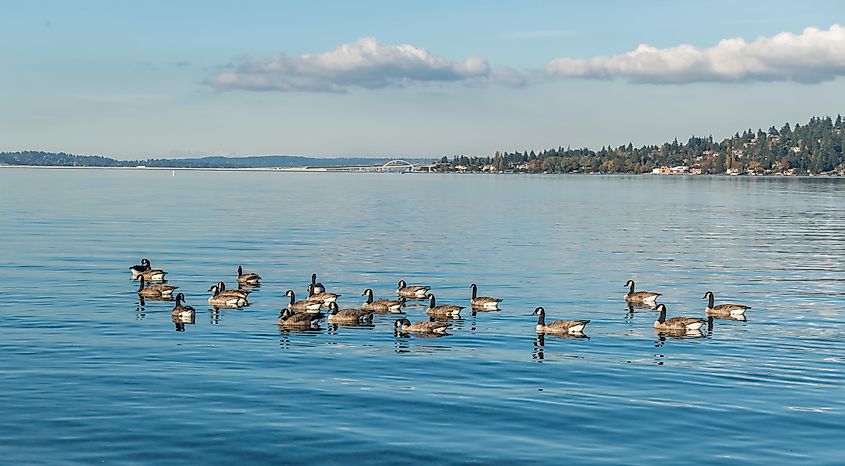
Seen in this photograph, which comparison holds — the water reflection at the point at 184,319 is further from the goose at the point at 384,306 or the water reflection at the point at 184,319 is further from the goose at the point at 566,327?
the goose at the point at 566,327

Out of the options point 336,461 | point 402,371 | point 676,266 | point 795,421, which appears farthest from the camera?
point 676,266

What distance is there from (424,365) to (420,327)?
5983mm

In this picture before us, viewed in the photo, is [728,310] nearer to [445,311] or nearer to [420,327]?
[445,311]

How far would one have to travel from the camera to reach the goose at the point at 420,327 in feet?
128

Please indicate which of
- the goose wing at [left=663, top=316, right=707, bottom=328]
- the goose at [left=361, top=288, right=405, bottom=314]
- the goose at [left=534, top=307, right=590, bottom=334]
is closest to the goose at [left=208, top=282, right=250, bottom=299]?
the goose at [left=361, top=288, right=405, bottom=314]

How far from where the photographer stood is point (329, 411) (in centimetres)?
2716

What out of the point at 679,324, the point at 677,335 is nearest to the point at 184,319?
the point at 677,335

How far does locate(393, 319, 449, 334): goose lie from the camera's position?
39125mm

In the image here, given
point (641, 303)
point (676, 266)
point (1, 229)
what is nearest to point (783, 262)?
point (676, 266)

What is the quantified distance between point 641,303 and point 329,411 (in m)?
24.1

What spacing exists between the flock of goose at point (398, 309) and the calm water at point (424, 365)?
0.73m

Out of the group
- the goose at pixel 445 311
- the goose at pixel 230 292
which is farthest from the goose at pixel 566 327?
the goose at pixel 230 292

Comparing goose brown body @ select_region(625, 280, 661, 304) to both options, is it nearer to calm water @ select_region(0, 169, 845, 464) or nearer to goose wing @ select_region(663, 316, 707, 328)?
calm water @ select_region(0, 169, 845, 464)

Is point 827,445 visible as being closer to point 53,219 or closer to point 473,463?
point 473,463
